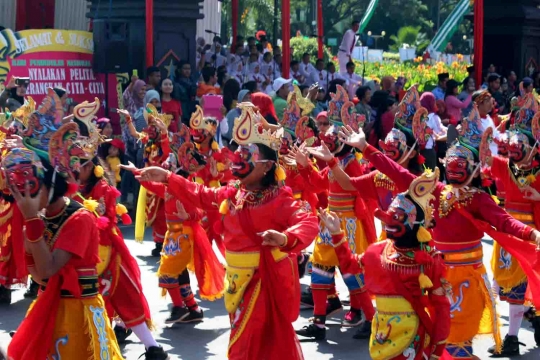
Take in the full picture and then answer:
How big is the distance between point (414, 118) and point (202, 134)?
2.60m

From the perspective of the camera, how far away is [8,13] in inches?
794

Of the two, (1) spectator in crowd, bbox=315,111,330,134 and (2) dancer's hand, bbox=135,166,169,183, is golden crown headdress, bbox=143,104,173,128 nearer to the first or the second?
(1) spectator in crowd, bbox=315,111,330,134

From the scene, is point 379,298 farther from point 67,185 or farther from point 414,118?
point 414,118

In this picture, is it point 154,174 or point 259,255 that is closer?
point 259,255

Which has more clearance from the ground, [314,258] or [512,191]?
[512,191]

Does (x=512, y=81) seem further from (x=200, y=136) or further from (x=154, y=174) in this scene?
(x=154, y=174)

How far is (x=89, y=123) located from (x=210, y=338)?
90.8 inches

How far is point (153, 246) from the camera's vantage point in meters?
12.6

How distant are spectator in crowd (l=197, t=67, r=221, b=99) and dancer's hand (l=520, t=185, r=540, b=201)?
8.09 m

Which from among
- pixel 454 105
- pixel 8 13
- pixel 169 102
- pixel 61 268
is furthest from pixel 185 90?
pixel 61 268

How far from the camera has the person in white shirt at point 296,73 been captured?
19.7 metres

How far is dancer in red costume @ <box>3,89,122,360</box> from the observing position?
545cm

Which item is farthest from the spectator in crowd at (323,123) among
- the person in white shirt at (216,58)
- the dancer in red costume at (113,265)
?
the person in white shirt at (216,58)

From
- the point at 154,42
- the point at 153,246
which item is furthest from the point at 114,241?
the point at 154,42
